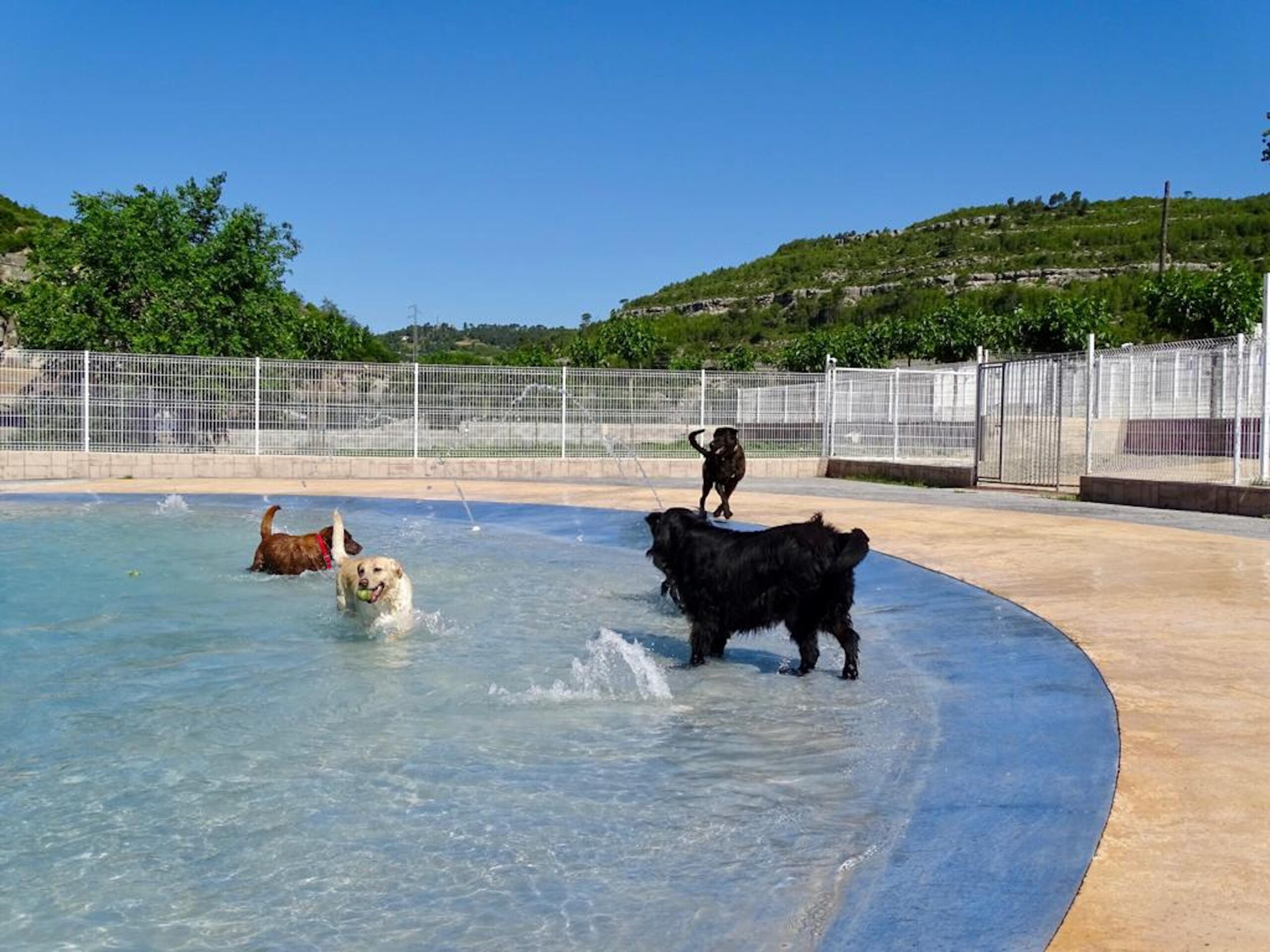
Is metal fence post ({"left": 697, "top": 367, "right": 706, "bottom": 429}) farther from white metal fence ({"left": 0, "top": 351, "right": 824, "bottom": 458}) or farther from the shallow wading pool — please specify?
the shallow wading pool

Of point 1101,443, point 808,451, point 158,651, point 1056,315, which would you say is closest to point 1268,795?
point 158,651

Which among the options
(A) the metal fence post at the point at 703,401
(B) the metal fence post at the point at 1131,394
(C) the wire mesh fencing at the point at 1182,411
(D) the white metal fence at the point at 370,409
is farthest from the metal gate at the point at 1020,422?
(A) the metal fence post at the point at 703,401

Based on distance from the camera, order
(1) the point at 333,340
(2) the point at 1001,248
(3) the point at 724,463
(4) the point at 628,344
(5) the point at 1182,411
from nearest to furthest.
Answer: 1. (3) the point at 724,463
2. (5) the point at 1182,411
3. (1) the point at 333,340
4. (4) the point at 628,344
5. (2) the point at 1001,248

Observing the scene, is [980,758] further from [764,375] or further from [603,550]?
[764,375]

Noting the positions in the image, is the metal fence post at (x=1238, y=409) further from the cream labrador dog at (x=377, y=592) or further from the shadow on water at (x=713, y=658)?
the cream labrador dog at (x=377, y=592)

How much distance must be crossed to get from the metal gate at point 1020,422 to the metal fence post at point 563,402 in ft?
28.5

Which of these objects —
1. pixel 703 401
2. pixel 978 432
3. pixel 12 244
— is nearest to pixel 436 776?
pixel 978 432

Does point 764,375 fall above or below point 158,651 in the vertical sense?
above

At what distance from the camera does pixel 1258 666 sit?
18.3ft

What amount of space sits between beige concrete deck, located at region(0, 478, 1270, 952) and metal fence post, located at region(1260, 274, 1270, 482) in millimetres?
2372

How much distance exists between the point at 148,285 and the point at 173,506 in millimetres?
14269

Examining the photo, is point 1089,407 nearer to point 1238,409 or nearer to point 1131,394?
point 1131,394

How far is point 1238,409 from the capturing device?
Answer: 14203mm

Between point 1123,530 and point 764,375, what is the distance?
13.7m
